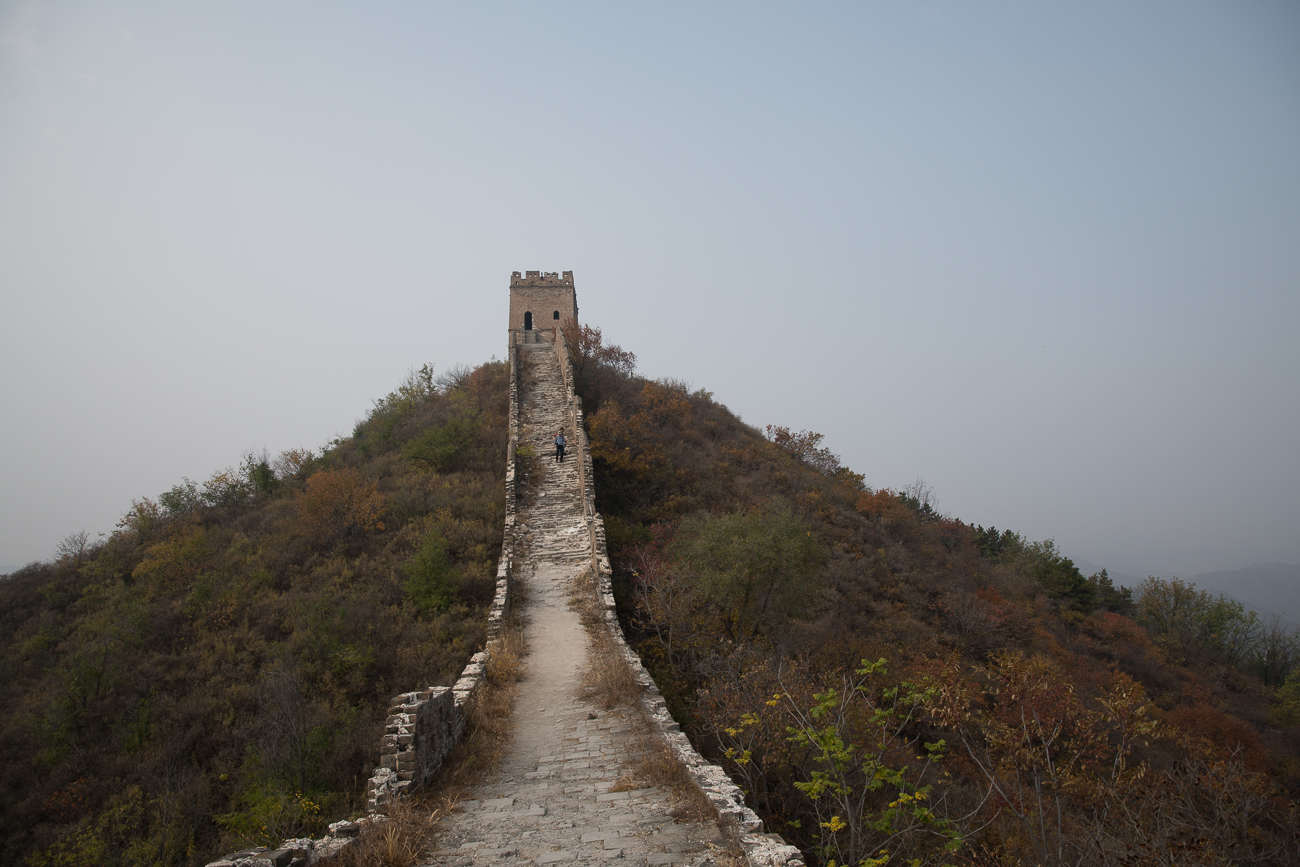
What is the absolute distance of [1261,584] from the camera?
17000cm

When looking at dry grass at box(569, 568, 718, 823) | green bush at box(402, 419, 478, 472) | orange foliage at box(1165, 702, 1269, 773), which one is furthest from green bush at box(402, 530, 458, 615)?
orange foliage at box(1165, 702, 1269, 773)

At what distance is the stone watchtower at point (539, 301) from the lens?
29531 mm

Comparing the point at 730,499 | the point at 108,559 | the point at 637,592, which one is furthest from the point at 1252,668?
the point at 108,559

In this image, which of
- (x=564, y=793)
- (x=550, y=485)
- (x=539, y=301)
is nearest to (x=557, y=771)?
(x=564, y=793)

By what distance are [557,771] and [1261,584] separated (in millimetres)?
247593

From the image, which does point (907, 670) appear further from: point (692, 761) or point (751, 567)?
point (692, 761)

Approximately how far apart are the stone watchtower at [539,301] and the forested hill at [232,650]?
12424 millimetres

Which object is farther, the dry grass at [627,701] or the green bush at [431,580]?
the green bush at [431,580]

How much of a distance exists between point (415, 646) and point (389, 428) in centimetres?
1219

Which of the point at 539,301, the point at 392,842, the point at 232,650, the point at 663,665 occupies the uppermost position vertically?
the point at 539,301

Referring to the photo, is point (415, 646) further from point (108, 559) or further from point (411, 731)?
point (108, 559)

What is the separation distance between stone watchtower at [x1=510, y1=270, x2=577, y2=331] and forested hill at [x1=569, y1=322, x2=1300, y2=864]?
6896mm

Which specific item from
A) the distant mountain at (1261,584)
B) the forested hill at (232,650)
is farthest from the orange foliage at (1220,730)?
the distant mountain at (1261,584)

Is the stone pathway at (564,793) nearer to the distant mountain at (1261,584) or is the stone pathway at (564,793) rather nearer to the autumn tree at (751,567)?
Answer: the autumn tree at (751,567)
